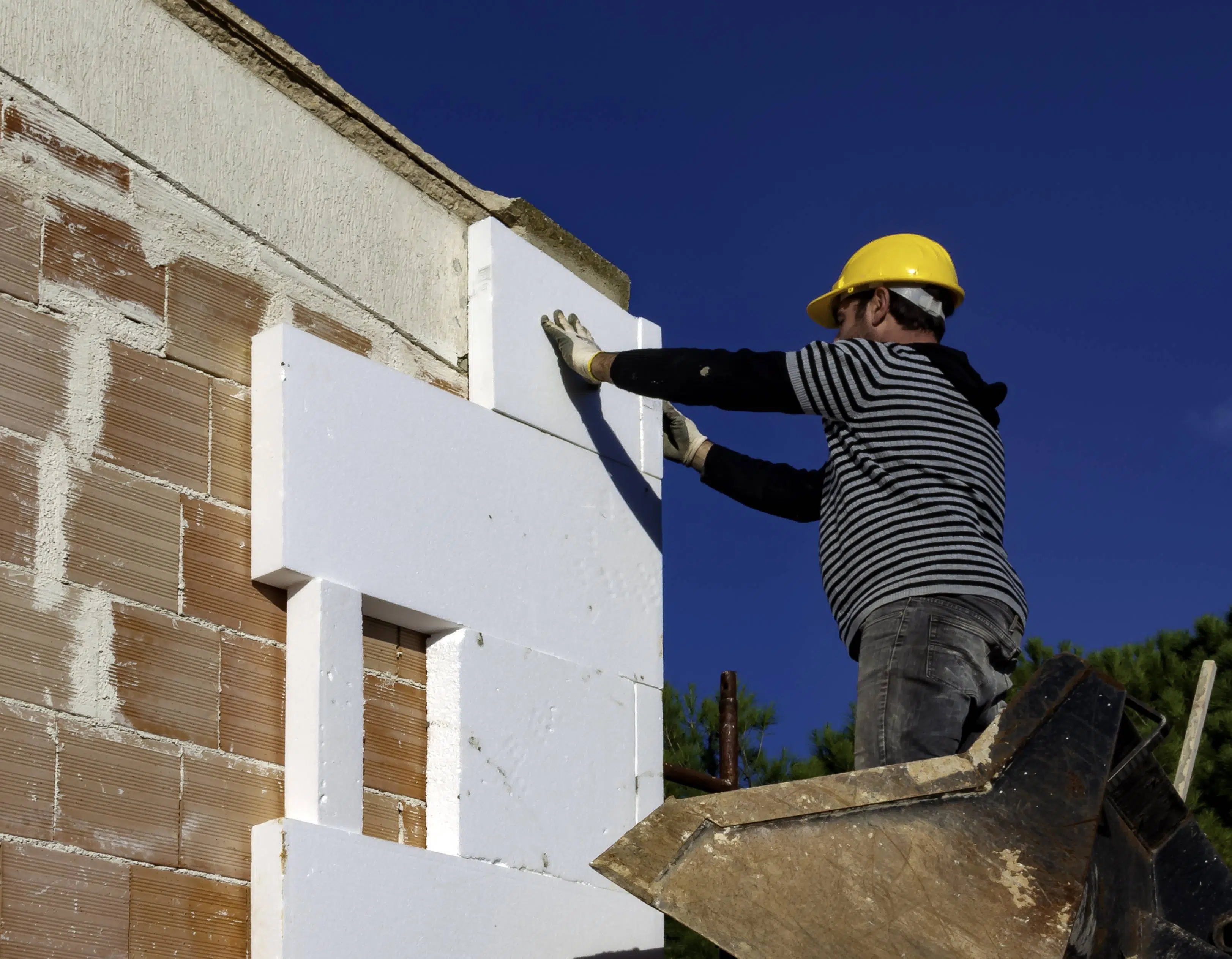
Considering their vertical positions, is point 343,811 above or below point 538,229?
below

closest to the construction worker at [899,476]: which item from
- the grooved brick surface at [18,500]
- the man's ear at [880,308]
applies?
the man's ear at [880,308]

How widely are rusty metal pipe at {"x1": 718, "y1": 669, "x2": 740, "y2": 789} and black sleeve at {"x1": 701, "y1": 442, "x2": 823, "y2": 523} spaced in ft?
5.07

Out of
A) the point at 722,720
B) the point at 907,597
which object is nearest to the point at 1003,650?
the point at 907,597

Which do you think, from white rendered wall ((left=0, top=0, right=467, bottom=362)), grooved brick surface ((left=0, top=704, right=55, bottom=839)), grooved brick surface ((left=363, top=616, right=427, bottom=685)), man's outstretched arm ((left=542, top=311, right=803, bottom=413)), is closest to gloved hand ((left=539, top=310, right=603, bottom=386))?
man's outstretched arm ((left=542, top=311, right=803, bottom=413))

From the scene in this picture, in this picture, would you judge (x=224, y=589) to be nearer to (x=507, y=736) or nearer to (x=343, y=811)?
(x=343, y=811)

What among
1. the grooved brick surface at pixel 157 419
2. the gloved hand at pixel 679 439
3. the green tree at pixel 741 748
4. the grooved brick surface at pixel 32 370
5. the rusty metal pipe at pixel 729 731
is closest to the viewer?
the grooved brick surface at pixel 32 370

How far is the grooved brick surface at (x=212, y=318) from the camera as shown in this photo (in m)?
3.98

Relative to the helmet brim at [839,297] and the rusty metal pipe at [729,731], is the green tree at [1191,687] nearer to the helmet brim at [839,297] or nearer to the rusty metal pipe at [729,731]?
the rusty metal pipe at [729,731]

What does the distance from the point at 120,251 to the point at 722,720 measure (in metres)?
4.07

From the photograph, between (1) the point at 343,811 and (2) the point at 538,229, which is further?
(2) the point at 538,229

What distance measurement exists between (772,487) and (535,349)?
2.90 feet

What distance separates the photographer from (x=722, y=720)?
727 cm

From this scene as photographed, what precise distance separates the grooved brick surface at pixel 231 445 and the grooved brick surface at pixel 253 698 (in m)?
0.36

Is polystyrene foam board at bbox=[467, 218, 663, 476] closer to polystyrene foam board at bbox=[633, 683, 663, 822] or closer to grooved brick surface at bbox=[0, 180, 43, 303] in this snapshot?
polystyrene foam board at bbox=[633, 683, 663, 822]
